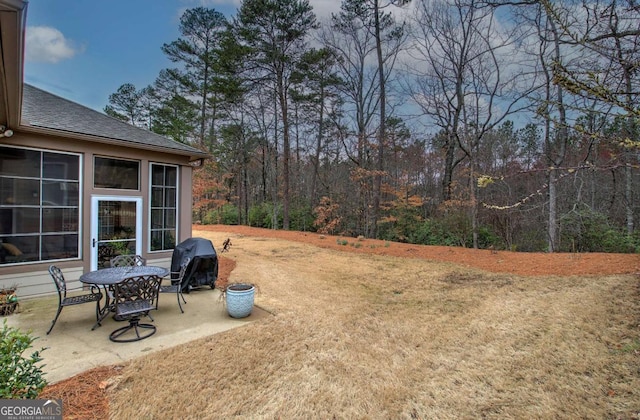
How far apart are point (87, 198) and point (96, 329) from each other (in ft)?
8.64

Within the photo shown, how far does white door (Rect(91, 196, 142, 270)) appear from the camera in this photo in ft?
17.4

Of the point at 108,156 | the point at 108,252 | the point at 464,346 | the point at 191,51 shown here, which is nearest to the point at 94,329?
the point at 108,252

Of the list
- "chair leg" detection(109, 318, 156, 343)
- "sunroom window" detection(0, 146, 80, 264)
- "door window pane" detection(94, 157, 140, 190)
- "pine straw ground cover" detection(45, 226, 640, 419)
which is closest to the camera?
"pine straw ground cover" detection(45, 226, 640, 419)

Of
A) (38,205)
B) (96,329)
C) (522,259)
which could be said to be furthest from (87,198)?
(522,259)

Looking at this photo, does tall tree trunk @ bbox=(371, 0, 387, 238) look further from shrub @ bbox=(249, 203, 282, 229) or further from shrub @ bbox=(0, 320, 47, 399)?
shrub @ bbox=(0, 320, 47, 399)

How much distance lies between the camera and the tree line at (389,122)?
33.5 ft

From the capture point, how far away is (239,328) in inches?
151

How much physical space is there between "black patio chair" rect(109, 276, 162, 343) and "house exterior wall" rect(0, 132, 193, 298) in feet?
7.29

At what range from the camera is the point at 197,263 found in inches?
206

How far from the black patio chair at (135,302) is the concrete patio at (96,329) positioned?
0.12 meters

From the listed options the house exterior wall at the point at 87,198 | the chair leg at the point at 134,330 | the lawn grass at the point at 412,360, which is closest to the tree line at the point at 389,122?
the lawn grass at the point at 412,360

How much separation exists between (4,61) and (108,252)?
13.8 ft

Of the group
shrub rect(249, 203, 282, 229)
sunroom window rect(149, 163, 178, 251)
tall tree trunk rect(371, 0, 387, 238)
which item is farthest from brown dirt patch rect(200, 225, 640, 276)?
shrub rect(249, 203, 282, 229)

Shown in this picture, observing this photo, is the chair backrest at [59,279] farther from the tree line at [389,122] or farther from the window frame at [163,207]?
the tree line at [389,122]
